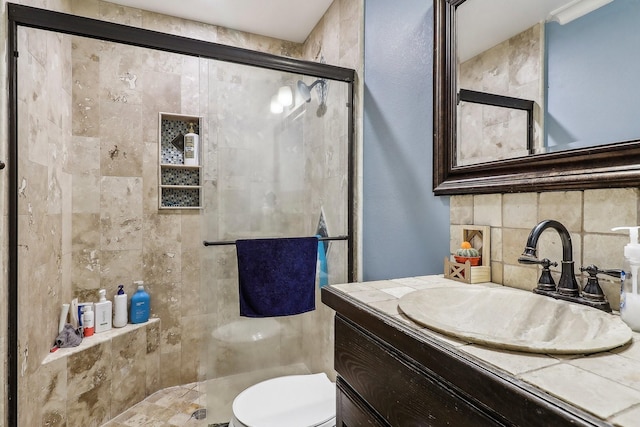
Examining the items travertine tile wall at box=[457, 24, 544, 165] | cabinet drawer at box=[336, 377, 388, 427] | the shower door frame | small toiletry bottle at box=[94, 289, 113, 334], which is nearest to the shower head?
the shower door frame

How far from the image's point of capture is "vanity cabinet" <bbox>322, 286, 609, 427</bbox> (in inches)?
15.6

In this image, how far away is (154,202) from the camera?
88.0 inches

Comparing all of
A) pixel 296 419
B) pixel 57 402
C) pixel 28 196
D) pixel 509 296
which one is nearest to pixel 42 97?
pixel 28 196

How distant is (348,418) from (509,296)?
527 millimetres

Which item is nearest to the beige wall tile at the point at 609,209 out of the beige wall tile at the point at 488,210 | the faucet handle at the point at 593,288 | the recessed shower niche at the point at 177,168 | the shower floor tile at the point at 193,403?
the faucet handle at the point at 593,288

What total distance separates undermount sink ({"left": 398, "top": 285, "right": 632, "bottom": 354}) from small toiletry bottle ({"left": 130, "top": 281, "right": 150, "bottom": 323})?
6.46 feet

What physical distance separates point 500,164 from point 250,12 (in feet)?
6.38

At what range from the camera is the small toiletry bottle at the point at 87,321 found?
6.32 feet

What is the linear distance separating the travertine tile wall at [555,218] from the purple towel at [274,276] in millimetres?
699

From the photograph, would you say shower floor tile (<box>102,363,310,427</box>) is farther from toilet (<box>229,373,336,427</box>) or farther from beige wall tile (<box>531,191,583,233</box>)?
beige wall tile (<box>531,191,583,233</box>)

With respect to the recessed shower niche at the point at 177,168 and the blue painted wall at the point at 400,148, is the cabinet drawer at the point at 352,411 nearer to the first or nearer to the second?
the blue painted wall at the point at 400,148

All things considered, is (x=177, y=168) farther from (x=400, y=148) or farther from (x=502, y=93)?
(x=502, y=93)

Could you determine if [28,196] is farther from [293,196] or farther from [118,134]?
[293,196]

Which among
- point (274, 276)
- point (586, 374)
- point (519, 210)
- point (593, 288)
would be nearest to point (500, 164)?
point (519, 210)
